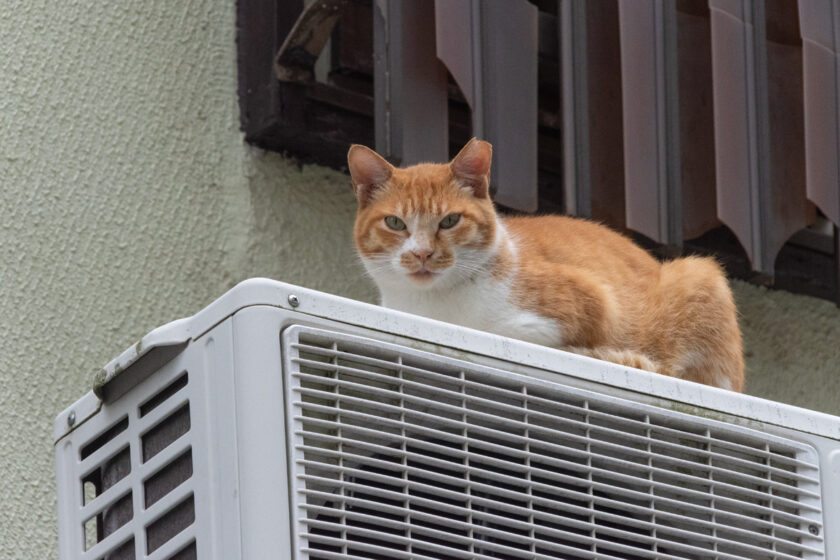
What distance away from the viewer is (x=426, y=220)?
6.31 feet

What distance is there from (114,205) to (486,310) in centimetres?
82

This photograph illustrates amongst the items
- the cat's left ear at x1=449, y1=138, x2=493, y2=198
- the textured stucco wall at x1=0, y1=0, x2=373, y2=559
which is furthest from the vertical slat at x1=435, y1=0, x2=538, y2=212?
the textured stucco wall at x1=0, y1=0, x2=373, y2=559

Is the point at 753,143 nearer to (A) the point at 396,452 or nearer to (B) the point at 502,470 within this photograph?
(B) the point at 502,470

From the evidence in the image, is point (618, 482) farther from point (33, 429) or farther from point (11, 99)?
point (11, 99)

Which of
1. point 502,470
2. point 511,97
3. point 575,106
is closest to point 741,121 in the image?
point 575,106

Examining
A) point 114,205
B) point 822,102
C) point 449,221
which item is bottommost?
point 449,221

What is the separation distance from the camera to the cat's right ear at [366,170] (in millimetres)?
1945

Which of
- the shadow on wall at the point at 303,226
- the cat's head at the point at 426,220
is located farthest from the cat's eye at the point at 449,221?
the shadow on wall at the point at 303,226

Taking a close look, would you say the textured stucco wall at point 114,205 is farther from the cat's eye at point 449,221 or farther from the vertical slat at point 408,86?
the cat's eye at point 449,221

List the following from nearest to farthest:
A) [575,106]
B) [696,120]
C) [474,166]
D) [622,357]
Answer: [622,357]
[474,166]
[575,106]
[696,120]

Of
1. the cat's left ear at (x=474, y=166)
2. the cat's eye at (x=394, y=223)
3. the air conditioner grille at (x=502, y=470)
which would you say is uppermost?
the cat's left ear at (x=474, y=166)

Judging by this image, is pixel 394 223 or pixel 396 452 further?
pixel 394 223

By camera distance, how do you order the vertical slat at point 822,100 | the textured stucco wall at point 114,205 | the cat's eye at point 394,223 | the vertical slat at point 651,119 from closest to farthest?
the cat's eye at point 394,223 < the textured stucco wall at point 114,205 < the vertical slat at point 651,119 < the vertical slat at point 822,100

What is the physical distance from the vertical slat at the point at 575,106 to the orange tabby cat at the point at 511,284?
1.26 ft
